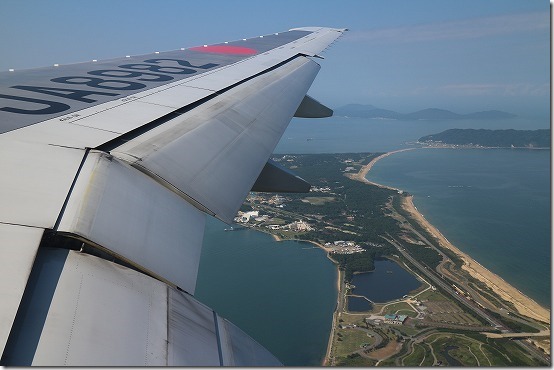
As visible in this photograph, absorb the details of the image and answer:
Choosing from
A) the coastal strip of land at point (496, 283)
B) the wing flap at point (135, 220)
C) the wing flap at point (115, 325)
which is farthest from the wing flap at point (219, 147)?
the coastal strip of land at point (496, 283)

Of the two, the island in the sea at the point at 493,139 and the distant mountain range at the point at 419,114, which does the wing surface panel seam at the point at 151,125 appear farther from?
the distant mountain range at the point at 419,114

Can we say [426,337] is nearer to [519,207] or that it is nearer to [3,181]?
[3,181]

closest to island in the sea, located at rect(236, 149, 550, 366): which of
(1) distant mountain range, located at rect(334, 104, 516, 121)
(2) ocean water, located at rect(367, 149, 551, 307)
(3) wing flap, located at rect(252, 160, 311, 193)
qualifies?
(2) ocean water, located at rect(367, 149, 551, 307)

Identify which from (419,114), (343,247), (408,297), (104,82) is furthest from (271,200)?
(419,114)

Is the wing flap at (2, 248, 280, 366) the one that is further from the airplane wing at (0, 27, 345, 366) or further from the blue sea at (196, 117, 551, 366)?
the blue sea at (196, 117, 551, 366)

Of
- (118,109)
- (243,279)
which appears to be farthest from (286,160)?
(118,109)
